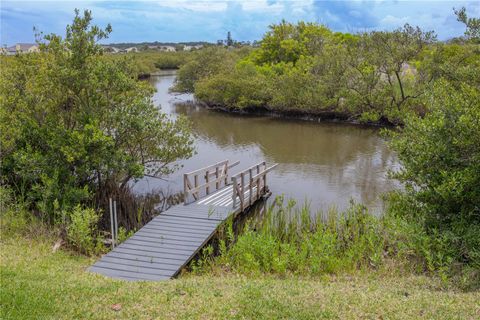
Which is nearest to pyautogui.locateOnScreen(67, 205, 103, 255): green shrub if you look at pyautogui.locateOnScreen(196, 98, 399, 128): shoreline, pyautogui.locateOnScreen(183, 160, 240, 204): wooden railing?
pyautogui.locateOnScreen(183, 160, 240, 204): wooden railing

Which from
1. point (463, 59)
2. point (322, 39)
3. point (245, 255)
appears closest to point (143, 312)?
point (245, 255)

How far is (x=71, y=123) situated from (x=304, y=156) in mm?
10753

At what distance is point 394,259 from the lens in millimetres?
8727

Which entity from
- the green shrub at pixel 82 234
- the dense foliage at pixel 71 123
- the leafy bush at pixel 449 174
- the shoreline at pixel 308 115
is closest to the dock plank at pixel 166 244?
the green shrub at pixel 82 234

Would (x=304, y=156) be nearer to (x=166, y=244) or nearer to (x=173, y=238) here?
(x=173, y=238)

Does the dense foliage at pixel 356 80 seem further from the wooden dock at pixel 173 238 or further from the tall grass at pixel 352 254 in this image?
the tall grass at pixel 352 254

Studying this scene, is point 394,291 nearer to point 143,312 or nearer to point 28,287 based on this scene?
point 143,312

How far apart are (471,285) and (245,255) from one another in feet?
12.7

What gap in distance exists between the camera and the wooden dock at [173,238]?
8.25 meters

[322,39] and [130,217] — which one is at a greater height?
Result: [322,39]

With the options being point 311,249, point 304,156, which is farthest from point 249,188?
point 304,156

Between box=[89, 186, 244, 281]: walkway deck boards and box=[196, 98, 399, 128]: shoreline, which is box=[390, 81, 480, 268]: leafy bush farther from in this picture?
box=[196, 98, 399, 128]: shoreline

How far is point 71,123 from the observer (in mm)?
12719

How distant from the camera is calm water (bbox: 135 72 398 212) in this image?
14945mm
